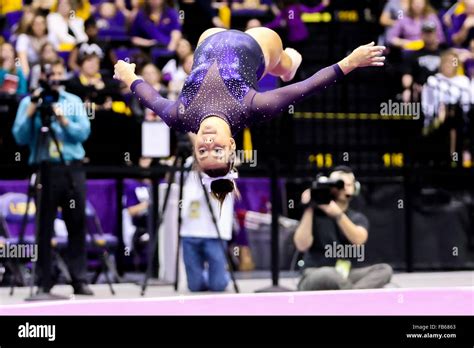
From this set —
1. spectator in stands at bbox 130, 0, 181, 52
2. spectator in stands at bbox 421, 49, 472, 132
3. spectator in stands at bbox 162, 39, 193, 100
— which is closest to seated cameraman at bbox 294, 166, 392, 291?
spectator in stands at bbox 162, 39, 193, 100

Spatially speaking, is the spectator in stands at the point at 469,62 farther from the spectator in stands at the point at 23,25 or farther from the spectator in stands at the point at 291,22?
the spectator in stands at the point at 23,25

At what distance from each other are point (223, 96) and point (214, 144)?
0.31 metres

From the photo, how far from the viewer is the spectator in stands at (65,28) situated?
35.2 ft

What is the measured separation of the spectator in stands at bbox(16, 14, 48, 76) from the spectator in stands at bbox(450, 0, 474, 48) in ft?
14.5

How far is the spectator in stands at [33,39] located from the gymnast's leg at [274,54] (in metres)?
3.95

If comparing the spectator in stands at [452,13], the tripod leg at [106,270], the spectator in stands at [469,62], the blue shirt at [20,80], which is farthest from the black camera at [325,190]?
the spectator in stands at [452,13]

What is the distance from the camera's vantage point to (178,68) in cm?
1059

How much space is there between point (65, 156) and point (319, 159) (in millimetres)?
2903

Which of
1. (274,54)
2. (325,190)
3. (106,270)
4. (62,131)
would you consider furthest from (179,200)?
(274,54)

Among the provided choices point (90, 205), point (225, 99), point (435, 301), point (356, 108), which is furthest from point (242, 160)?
point (225, 99)

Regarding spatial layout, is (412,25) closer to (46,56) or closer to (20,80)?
(46,56)

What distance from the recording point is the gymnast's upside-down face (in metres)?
5.83

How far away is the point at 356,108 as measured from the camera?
11.3 m
